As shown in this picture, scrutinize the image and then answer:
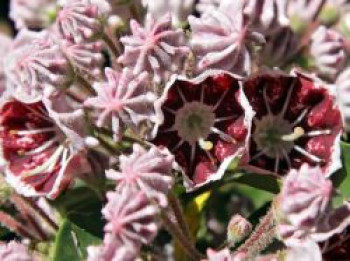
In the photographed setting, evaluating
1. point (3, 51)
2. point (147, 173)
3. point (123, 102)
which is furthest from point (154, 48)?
point (3, 51)

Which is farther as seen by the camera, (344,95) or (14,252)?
(344,95)

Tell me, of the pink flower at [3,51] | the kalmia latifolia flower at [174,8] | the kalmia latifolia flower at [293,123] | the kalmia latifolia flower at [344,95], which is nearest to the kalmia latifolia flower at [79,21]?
the kalmia latifolia flower at [174,8]

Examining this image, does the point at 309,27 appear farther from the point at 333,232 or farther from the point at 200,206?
the point at 333,232

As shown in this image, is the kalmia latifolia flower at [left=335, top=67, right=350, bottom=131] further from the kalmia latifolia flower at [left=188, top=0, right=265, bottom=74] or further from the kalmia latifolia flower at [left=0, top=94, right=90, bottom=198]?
the kalmia latifolia flower at [left=0, top=94, right=90, bottom=198]

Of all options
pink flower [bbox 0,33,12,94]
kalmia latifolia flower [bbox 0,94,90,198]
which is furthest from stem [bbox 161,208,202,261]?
pink flower [bbox 0,33,12,94]

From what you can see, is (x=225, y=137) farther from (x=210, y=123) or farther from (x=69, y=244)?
(x=69, y=244)

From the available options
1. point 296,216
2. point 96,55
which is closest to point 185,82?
point 96,55
